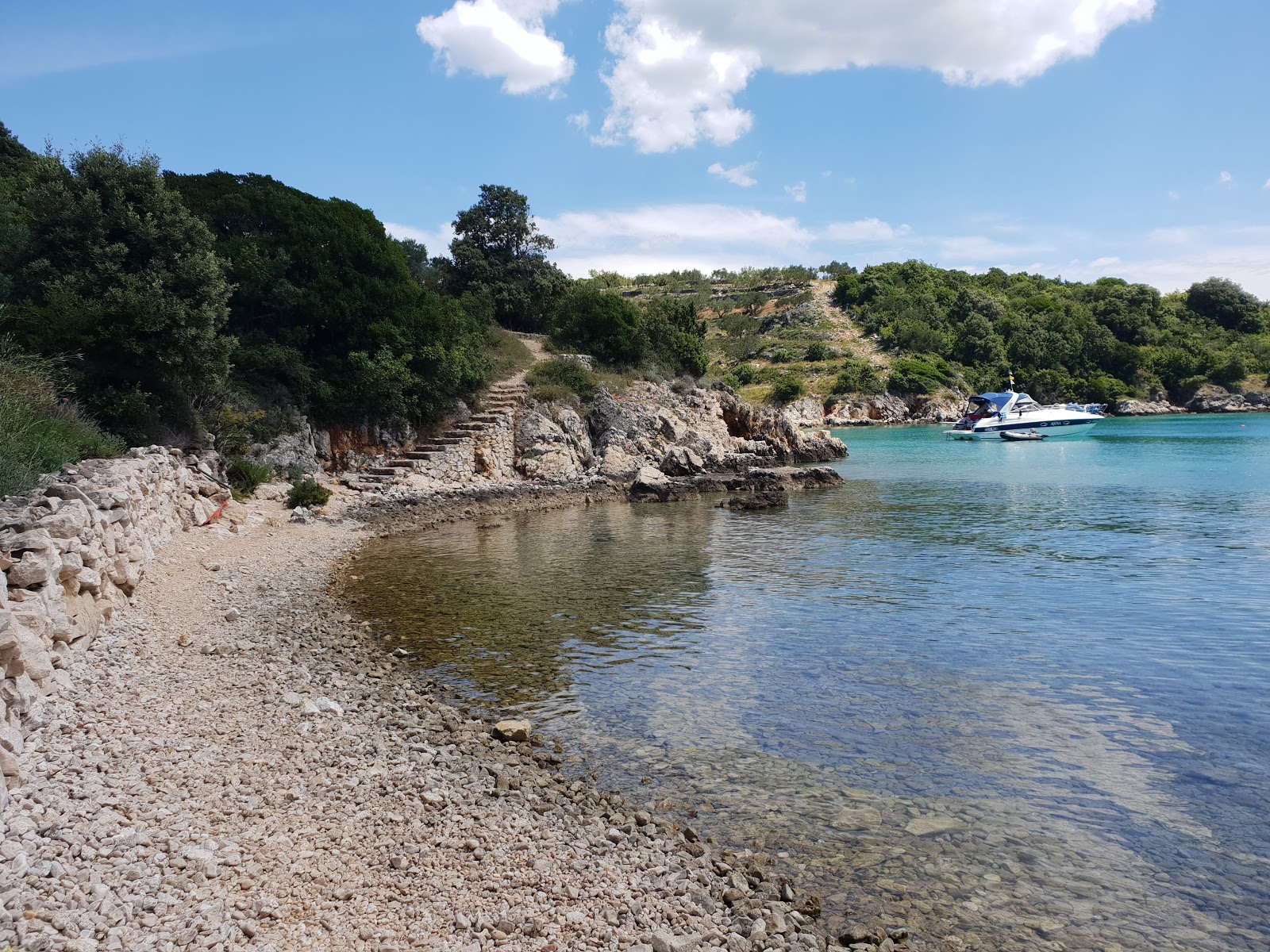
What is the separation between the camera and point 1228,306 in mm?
106438

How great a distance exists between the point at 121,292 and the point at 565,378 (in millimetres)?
19318

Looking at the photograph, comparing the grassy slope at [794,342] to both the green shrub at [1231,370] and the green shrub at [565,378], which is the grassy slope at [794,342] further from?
the green shrub at [565,378]

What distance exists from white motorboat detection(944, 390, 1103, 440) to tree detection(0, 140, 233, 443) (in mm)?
59786

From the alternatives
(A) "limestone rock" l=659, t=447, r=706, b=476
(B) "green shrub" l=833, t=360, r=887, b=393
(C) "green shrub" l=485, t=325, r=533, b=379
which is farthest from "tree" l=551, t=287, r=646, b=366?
(B) "green shrub" l=833, t=360, r=887, b=393

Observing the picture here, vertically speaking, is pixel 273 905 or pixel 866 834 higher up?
pixel 273 905

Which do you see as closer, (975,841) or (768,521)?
(975,841)

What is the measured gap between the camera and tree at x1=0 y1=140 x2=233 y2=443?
18234 millimetres

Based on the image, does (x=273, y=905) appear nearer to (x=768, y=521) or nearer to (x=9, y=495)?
(x=9, y=495)

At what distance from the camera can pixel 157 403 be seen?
19609 millimetres

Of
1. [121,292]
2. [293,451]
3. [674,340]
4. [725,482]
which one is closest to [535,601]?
[121,292]

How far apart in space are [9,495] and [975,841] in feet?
40.7

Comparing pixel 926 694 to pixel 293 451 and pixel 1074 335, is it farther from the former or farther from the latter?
pixel 1074 335

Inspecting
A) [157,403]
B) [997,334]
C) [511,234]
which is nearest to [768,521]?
[157,403]

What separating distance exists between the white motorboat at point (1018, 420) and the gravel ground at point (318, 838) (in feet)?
214
